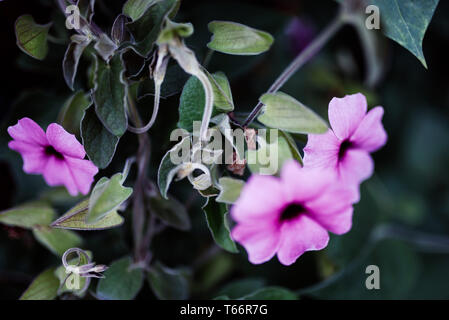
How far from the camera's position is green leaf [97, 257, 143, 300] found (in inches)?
28.3

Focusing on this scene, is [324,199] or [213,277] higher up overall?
[324,199]

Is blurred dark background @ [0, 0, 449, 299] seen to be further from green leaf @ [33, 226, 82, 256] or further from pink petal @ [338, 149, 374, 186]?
pink petal @ [338, 149, 374, 186]

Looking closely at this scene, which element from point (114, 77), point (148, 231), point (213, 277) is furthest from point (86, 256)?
point (213, 277)

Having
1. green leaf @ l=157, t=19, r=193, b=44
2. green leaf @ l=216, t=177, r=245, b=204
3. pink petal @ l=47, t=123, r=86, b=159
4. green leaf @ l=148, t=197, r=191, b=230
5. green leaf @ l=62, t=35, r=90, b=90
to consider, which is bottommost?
green leaf @ l=148, t=197, r=191, b=230

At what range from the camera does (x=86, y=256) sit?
0.66 m

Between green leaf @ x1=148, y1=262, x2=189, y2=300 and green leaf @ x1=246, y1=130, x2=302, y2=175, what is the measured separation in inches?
12.0

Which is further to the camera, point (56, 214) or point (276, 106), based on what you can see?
point (56, 214)

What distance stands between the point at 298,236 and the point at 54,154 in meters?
0.35

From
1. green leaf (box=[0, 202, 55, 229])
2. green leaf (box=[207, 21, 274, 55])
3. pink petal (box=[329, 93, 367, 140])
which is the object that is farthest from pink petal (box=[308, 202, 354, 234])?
green leaf (box=[0, 202, 55, 229])

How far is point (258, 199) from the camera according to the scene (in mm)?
501

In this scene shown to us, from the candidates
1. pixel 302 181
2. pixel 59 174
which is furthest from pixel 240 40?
pixel 59 174

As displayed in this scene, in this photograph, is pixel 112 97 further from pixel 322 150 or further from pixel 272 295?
pixel 272 295
